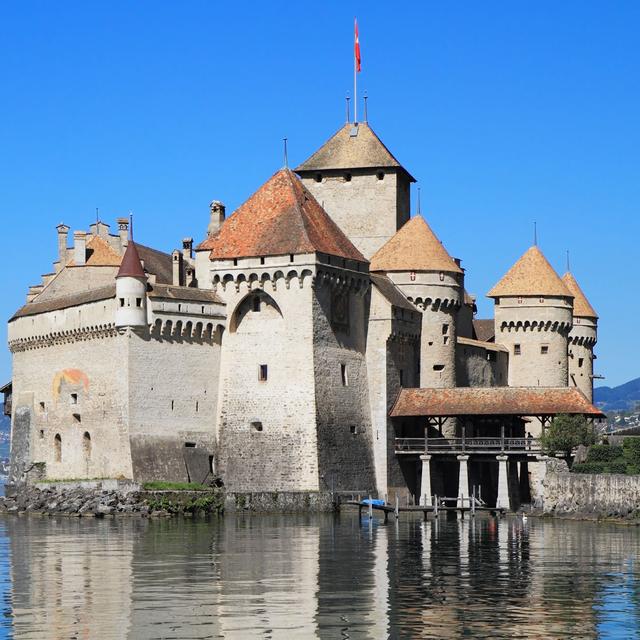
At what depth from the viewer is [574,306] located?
86.1 m

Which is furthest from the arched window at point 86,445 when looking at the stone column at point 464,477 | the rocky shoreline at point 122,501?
the stone column at point 464,477

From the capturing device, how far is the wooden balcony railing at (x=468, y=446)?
64.1 meters

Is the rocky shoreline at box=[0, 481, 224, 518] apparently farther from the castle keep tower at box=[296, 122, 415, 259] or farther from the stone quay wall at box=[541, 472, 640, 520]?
the castle keep tower at box=[296, 122, 415, 259]

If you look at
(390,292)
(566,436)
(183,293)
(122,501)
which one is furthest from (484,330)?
(122,501)

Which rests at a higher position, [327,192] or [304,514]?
[327,192]

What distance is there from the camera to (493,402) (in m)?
A: 66.1

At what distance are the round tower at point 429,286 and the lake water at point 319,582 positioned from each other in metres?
16.9

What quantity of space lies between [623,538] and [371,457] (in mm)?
18838

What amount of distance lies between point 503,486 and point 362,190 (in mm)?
17386

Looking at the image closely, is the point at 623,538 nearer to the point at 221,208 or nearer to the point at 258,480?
the point at 258,480

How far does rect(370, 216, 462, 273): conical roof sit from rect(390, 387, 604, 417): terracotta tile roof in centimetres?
618

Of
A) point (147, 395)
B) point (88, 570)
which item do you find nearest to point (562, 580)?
point (88, 570)

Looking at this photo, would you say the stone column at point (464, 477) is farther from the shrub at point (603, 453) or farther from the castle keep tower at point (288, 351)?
the shrub at point (603, 453)

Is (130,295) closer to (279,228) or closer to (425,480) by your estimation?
(279,228)
